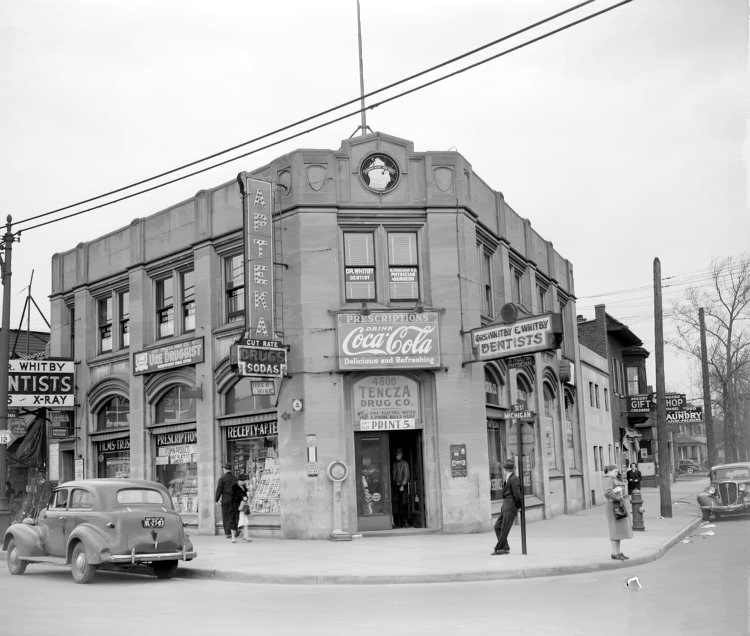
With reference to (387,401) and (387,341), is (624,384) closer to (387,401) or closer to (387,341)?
(387,401)

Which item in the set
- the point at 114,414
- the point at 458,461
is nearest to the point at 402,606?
the point at 458,461

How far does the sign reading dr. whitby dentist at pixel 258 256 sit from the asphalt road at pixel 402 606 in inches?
300

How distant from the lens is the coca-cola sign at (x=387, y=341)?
73.3ft

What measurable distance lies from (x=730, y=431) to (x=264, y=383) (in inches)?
1608

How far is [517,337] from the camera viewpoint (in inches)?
870

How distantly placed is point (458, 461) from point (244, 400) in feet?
20.2

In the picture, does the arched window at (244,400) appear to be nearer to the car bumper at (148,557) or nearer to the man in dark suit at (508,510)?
the car bumper at (148,557)

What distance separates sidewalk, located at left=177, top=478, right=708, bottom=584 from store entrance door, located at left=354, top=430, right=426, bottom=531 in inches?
31.8

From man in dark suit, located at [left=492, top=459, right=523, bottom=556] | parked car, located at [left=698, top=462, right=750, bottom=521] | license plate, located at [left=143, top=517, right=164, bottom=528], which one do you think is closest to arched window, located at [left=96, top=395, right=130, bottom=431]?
A: license plate, located at [left=143, top=517, right=164, bottom=528]

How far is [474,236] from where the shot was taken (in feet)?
79.2

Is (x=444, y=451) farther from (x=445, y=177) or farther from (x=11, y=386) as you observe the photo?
(x=11, y=386)

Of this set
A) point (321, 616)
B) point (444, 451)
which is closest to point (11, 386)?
point (444, 451)

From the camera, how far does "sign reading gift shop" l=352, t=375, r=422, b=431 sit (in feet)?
74.0

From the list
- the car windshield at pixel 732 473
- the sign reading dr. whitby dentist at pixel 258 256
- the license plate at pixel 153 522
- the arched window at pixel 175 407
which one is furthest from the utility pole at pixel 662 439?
the license plate at pixel 153 522
